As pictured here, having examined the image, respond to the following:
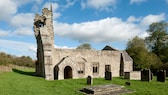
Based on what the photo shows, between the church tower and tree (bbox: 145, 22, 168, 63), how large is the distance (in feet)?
97.9

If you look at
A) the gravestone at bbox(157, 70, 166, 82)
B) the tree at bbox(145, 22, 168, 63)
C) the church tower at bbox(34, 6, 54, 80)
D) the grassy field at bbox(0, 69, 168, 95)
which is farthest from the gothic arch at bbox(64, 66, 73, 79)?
the tree at bbox(145, 22, 168, 63)

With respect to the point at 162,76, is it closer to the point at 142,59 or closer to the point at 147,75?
the point at 147,75

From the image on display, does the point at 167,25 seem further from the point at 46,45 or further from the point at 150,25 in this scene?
the point at 46,45

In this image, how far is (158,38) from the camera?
159 ft

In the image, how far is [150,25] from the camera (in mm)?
50281

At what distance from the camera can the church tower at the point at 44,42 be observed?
76.3ft

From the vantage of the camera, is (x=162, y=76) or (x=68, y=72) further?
(x=68, y=72)

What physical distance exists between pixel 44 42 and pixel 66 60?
3.47 meters

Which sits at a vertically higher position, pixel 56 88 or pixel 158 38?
pixel 158 38

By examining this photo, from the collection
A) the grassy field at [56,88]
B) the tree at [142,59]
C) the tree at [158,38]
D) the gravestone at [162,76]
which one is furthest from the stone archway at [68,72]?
the tree at [158,38]

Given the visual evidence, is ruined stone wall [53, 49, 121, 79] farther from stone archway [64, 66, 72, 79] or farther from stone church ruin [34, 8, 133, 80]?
stone archway [64, 66, 72, 79]

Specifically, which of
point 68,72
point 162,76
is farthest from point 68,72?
point 162,76

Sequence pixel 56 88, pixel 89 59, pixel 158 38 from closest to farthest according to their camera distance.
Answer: pixel 56 88, pixel 89 59, pixel 158 38

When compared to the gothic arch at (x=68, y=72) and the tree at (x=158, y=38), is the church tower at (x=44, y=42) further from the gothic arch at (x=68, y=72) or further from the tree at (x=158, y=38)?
the tree at (x=158, y=38)
